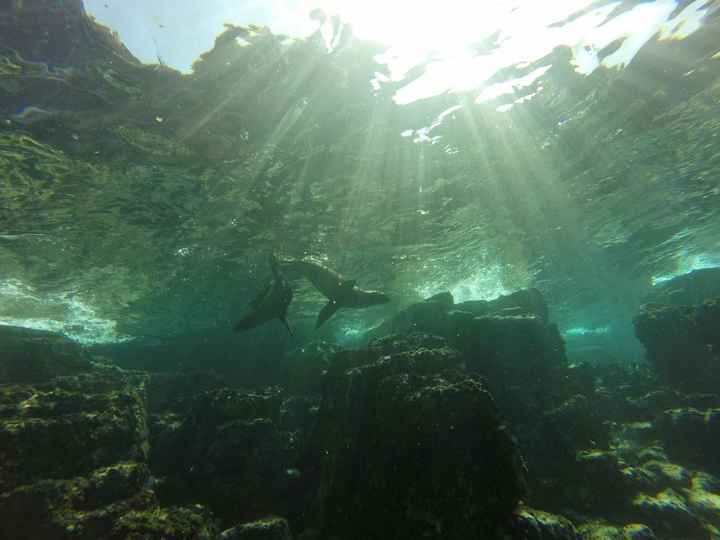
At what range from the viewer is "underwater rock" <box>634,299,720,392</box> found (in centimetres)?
1253

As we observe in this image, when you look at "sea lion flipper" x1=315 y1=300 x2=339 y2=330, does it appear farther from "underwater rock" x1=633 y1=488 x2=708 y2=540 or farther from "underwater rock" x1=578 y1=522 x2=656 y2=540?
"underwater rock" x1=633 y1=488 x2=708 y2=540

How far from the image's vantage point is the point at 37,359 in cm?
1141

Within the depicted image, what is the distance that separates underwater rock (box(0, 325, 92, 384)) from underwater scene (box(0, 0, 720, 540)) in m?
0.07

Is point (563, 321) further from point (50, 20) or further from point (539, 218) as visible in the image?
point (50, 20)

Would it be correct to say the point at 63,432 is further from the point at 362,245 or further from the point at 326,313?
the point at 362,245

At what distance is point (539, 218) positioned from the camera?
54.9 ft

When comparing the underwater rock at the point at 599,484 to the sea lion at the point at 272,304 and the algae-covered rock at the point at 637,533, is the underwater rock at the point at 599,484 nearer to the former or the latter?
the algae-covered rock at the point at 637,533

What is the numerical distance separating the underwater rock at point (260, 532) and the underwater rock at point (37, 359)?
9455 millimetres

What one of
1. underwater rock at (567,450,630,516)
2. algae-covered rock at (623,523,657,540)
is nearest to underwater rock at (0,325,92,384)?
underwater rock at (567,450,630,516)

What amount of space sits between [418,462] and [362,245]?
12183mm

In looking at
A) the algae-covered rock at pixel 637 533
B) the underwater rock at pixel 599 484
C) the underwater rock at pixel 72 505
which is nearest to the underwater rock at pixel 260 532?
the underwater rock at pixel 72 505

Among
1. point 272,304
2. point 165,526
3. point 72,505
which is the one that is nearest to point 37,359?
point 272,304

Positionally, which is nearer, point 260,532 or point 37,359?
point 260,532

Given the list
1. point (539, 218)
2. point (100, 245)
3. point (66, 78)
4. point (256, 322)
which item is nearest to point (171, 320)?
point (100, 245)
